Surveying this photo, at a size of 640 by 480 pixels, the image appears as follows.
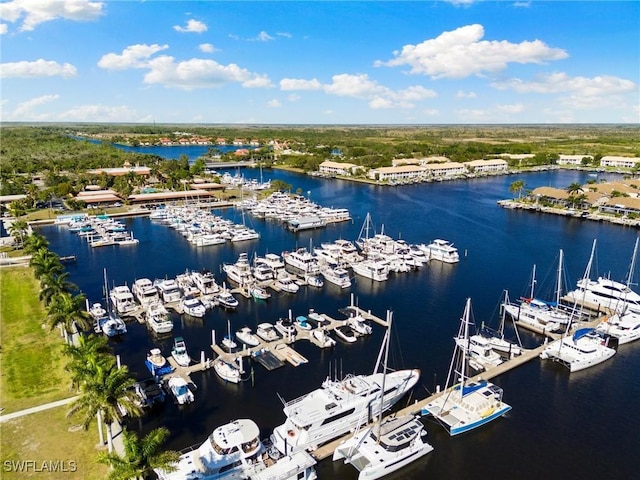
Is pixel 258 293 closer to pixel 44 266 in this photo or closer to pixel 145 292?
pixel 145 292

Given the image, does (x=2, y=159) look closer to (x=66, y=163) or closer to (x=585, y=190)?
(x=66, y=163)

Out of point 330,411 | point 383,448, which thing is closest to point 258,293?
point 330,411

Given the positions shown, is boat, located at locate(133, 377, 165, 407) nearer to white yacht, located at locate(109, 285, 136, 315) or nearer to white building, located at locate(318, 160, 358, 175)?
white yacht, located at locate(109, 285, 136, 315)

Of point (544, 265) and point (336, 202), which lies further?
point (336, 202)

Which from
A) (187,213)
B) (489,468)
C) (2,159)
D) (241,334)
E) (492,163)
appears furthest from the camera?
(492,163)

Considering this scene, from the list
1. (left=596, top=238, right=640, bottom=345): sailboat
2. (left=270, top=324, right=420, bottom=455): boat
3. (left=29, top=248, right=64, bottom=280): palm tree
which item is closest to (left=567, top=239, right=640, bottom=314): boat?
(left=596, top=238, right=640, bottom=345): sailboat

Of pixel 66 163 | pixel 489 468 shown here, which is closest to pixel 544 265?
pixel 489 468

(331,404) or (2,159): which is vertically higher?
(2,159)
